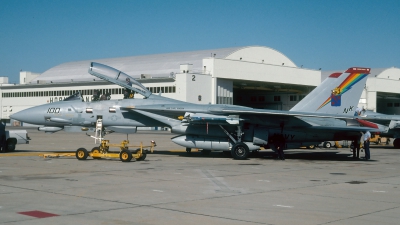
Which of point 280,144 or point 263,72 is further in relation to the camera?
point 263,72

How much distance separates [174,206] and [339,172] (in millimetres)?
8819

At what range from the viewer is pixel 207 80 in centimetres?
6119

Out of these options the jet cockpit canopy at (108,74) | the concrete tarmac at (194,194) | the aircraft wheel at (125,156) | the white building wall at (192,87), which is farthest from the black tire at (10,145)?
the white building wall at (192,87)

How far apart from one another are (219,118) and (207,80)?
3939cm

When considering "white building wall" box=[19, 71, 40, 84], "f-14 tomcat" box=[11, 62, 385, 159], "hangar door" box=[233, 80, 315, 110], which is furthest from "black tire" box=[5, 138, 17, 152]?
"white building wall" box=[19, 71, 40, 84]

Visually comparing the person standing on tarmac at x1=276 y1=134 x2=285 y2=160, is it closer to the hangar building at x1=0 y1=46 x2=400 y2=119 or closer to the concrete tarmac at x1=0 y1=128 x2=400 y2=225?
the concrete tarmac at x1=0 y1=128 x2=400 y2=225

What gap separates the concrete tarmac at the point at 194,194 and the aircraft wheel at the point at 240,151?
11.9ft

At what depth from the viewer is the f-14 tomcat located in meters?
22.4

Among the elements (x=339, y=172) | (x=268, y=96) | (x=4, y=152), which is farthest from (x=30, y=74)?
(x=339, y=172)

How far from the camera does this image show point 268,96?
3147 inches

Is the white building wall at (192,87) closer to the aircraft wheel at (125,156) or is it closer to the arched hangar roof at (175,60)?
the arched hangar roof at (175,60)

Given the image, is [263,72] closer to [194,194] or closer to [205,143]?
[205,143]

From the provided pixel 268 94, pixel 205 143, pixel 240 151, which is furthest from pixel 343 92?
pixel 268 94

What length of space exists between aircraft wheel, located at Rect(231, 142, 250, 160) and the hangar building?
106ft
